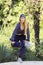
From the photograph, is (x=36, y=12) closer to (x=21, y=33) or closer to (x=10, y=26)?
(x=10, y=26)

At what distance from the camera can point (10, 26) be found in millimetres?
7715

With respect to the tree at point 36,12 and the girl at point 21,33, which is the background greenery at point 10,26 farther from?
the girl at point 21,33

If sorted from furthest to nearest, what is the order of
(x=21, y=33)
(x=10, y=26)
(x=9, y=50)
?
1. (x=10, y=26)
2. (x=9, y=50)
3. (x=21, y=33)

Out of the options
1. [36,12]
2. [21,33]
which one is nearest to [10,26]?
[36,12]

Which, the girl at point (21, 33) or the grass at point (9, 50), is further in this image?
the grass at point (9, 50)

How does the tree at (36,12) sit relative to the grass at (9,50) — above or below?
above

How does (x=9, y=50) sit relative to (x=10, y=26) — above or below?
below

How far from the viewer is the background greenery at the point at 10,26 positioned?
274 inches

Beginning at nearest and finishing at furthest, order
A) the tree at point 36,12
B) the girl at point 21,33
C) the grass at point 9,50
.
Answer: the girl at point 21,33 → the grass at point 9,50 → the tree at point 36,12

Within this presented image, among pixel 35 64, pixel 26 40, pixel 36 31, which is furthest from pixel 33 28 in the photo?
pixel 35 64

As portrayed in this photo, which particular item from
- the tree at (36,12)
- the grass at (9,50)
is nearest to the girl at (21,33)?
the grass at (9,50)

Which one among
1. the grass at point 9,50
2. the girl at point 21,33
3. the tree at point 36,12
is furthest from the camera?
the tree at point 36,12

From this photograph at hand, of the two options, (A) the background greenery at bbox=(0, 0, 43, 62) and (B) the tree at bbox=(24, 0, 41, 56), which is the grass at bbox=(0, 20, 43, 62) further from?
(B) the tree at bbox=(24, 0, 41, 56)

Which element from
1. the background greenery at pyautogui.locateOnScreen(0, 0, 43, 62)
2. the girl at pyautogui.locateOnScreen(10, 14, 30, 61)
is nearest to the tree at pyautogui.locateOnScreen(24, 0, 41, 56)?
the background greenery at pyautogui.locateOnScreen(0, 0, 43, 62)
